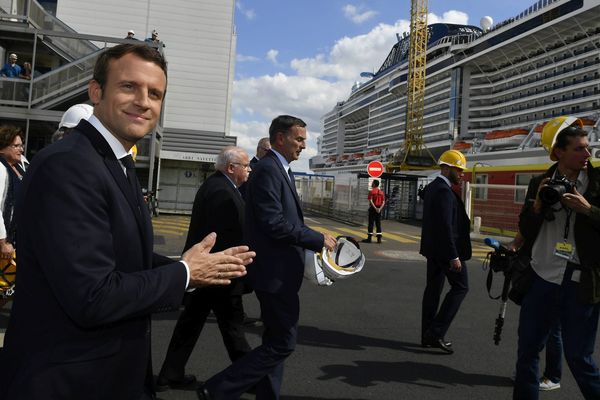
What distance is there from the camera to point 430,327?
4504 millimetres

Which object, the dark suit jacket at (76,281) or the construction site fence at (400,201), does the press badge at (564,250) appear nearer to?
the dark suit jacket at (76,281)

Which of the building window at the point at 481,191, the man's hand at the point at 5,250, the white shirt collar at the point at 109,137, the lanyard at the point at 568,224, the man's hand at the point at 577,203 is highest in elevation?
the building window at the point at 481,191

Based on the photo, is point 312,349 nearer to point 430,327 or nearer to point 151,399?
point 430,327

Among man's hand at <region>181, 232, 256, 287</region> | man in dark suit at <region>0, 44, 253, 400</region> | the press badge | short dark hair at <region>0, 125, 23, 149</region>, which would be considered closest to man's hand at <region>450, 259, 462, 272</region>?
the press badge

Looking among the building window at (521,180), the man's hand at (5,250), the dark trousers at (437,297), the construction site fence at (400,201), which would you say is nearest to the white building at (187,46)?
the construction site fence at (400,201)

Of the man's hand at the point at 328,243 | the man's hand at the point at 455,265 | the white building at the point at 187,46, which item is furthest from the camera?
the white building at the point at 187,46

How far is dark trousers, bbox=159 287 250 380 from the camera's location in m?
3.44

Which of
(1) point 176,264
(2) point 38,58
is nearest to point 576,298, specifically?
(1) point 176,264

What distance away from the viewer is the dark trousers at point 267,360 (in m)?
2.68

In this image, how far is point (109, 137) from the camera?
138cm

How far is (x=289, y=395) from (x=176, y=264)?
2.26 meters

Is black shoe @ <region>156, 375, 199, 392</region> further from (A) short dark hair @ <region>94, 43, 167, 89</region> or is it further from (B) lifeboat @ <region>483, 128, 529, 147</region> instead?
(B) lifeboat @ <region>483, 128, 529, 147</region>

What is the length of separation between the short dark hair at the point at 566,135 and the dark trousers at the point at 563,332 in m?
0.74

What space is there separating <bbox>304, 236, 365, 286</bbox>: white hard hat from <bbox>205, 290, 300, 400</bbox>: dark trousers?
7.5 inches
